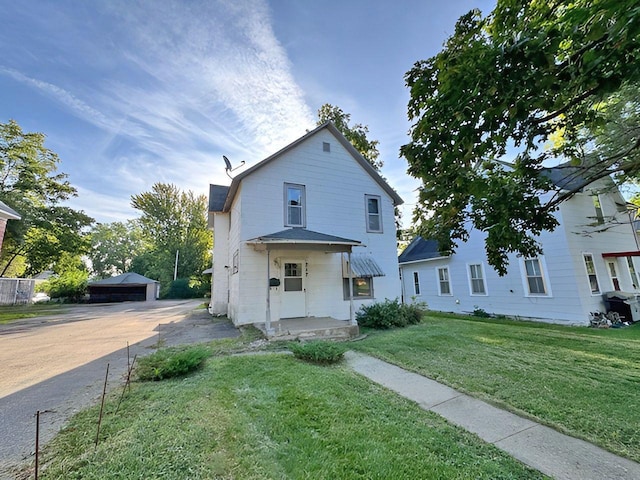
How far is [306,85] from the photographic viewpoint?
332 inches

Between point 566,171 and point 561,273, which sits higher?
point 566,171

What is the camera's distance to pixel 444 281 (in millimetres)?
15000

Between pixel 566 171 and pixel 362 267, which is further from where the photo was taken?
pixel 566 171

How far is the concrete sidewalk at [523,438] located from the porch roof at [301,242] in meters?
4.64

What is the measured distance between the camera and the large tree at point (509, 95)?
2.38 meters

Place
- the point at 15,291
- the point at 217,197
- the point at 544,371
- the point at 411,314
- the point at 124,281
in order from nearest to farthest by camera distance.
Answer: the point at 544,371 < the point at 411,314 < the point at 217,197 < the point at 15,291 < the point at 124,281

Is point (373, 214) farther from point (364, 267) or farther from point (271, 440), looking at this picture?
point (271, 440)

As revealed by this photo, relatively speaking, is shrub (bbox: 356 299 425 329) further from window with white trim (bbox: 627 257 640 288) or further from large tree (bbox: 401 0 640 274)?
window with white trim (bbox: 627 257 640 288)

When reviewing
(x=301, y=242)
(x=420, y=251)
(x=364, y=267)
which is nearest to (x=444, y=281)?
(x=420, y=251)

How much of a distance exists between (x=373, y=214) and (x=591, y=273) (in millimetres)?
9177

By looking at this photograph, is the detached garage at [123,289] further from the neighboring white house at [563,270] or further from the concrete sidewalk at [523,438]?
the concrete sidewalk at [523,438]

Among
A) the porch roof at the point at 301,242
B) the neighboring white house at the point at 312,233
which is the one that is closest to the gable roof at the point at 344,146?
the neighboring white house at the point at 312,233

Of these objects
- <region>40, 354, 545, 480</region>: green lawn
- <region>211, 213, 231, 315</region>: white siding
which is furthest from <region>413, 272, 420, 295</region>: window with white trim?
<region>40, 354, 545, 480</region>: green lawn

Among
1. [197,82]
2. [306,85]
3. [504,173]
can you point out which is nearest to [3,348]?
[197,82]
